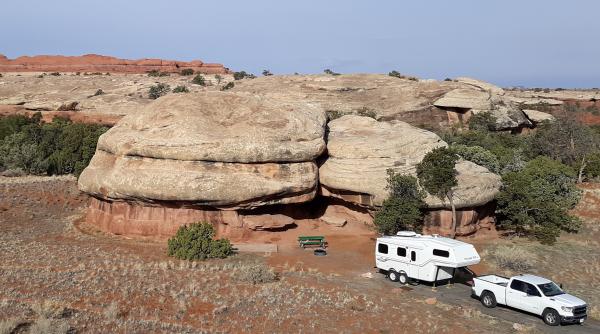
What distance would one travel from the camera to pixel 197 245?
82.4ft

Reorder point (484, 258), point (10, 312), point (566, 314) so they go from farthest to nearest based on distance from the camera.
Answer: point (484, 258) → point (566, 314) → point (10, 312)

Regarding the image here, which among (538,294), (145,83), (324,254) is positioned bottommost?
(324,254)

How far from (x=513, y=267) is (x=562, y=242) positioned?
7.54 m

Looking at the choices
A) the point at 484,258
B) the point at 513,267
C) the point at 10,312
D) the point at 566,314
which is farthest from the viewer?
the point at 484,258

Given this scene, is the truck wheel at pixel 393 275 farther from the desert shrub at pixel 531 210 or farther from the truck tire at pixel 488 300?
the desert shrub at pixel 531 210

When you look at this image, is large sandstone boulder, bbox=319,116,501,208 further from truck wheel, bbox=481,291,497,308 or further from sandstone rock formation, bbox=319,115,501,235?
truck wheel, bbox=481,291,497,308

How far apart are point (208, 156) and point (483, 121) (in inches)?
1813

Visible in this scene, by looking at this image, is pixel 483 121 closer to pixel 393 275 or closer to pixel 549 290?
pixel 393 275

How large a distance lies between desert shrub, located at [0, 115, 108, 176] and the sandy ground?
71.1 ft

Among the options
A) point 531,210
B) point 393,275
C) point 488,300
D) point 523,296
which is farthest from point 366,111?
point 523,296

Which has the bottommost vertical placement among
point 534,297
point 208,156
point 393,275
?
point 393,275

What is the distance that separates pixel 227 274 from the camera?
21.8m

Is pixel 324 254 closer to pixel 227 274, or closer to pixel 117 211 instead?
pixel 227 274

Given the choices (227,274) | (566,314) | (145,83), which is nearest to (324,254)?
(227,274)
